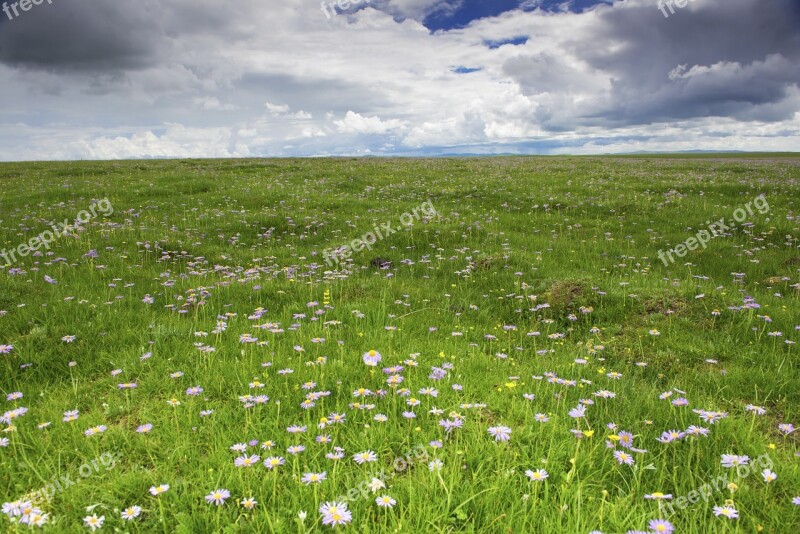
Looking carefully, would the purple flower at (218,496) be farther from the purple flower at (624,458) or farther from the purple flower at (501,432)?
the purple flower at (624,458)

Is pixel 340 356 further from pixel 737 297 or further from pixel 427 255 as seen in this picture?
pixel 737 297

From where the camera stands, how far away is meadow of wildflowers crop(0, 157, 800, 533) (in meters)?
2.93

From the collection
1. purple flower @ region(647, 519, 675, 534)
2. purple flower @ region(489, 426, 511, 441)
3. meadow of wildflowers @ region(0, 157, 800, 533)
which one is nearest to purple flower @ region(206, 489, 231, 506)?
meadow of wildflowers @ region(0, 157, 800, 533)

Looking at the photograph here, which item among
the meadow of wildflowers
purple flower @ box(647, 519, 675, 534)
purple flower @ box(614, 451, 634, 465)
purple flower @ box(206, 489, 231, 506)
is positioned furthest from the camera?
purple flower @ box(614, 451, 634, 465)

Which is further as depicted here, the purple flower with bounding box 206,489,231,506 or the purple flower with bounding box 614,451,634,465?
the purple flower with bounding box 614,451,634,465

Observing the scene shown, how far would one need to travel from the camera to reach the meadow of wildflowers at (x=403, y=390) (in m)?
2.93

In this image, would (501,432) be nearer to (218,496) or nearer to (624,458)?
(624,458)

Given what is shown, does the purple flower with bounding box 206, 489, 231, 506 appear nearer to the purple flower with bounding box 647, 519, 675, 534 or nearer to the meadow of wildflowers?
the meadow of wildflowers

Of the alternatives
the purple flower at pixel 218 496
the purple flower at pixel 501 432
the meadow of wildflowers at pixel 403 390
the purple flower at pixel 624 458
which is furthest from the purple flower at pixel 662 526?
the purple flower at pixel 218 496

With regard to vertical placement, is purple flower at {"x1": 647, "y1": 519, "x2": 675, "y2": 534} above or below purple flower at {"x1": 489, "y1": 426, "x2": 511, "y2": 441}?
below

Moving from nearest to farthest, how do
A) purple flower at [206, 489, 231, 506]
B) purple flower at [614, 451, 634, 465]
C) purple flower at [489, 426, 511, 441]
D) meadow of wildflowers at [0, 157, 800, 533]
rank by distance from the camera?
1. purple flower at [206, 489, 231, 506]
2. meadow of wildflowers at [0, 157, 800, 533]
3. purple flower at [614, 451, 634, 465]
4. purple flower at [489, 426, 511, 441]

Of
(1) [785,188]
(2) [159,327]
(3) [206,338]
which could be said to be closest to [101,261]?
(2) [159,327]

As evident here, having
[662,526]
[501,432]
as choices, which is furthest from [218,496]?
[662,526]

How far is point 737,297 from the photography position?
24.7 ft
